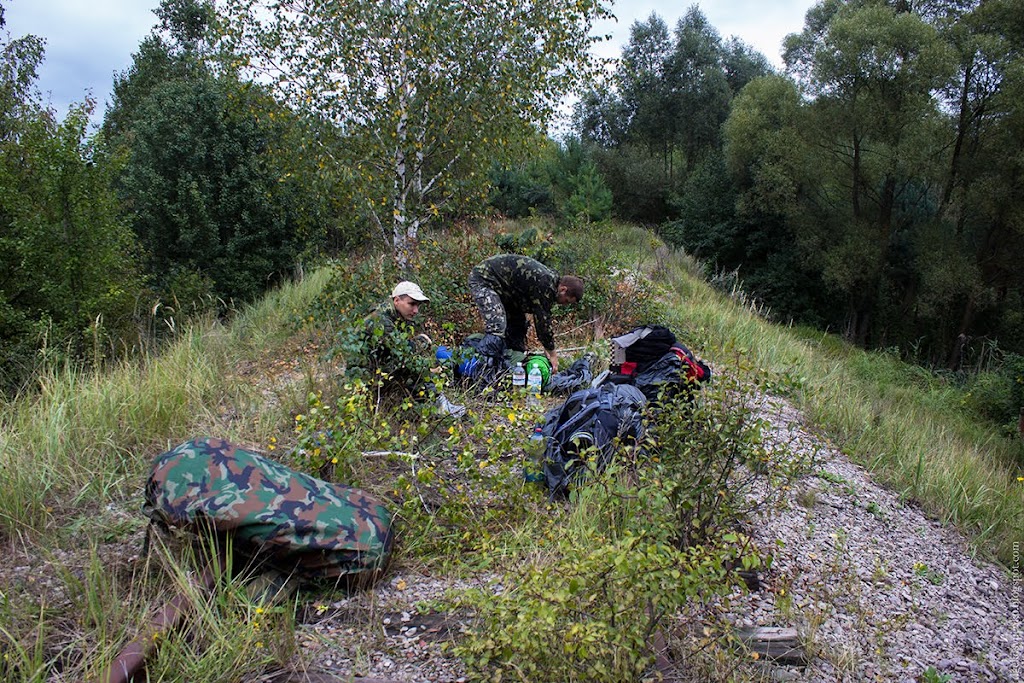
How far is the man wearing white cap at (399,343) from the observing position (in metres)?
4.31

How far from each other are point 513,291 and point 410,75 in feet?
9.94

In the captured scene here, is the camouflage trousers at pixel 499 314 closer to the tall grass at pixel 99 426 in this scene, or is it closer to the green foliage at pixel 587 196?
the tall grass at pixel 99 426

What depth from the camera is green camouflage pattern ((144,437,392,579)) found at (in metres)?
2.68

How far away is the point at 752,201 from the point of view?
20578mm

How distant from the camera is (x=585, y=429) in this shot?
3.81 meters

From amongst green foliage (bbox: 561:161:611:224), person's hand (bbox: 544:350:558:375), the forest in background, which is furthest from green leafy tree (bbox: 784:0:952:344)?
person's hand (bbox: 544:350:558:375)

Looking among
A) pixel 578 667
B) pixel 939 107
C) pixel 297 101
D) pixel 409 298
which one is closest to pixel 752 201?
pixel 939 107

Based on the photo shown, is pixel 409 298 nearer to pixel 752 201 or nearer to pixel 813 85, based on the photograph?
pixel 813 85

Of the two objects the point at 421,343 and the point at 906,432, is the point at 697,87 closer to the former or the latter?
→ the point at 906,432

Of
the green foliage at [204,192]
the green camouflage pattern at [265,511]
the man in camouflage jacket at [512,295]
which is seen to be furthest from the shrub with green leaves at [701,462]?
the green foliage at [204,192]

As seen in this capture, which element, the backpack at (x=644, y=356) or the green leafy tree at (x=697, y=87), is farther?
the green leafy tree at (x=697, y=87)

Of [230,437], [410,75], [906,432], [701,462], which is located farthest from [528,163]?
[701,462]

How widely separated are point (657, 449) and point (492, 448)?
92 cm

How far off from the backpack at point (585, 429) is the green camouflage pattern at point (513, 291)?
1.72 metres
